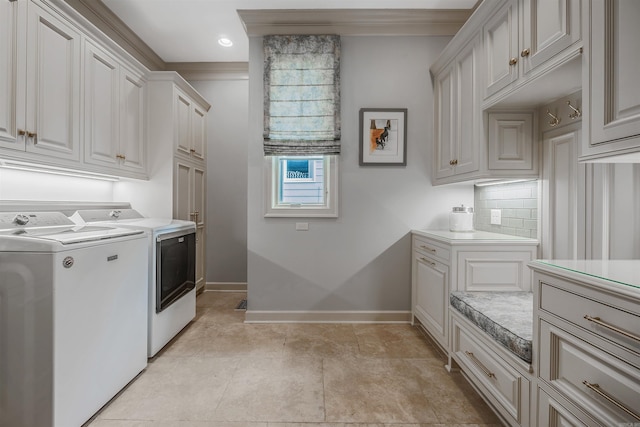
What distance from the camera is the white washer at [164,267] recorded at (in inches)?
85.5

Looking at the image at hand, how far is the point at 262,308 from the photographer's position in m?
2.88

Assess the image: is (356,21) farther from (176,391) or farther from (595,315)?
(176,391)

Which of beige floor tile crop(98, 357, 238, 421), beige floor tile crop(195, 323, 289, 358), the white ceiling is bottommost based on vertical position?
beige floor tile crop(98, 357, 238, 421)

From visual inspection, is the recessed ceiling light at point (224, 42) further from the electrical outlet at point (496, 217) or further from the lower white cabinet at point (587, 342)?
the lower white cabinet at point (587, 342)

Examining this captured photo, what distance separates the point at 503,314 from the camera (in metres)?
1.56

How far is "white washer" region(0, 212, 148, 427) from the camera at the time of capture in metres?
1.35

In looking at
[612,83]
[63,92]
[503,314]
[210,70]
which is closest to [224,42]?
[210,70]

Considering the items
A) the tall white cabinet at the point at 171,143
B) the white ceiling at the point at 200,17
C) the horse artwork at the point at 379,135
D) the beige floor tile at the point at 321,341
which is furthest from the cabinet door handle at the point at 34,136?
the horse artwork at the point at 379,135

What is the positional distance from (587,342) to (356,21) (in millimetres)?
2939

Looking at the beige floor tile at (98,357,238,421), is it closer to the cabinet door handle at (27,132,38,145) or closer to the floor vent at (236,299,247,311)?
the floor vent at (236,299,247,311)

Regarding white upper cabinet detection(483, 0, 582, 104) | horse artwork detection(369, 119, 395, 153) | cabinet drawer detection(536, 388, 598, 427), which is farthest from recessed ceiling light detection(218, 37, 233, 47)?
cabinet drawer detection(536, 388, 598, 427)

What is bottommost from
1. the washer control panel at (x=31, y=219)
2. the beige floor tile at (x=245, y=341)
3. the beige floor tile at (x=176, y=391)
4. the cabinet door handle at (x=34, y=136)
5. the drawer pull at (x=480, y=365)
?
the beige floor tile at (x=176, y=391)

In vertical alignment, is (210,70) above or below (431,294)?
above

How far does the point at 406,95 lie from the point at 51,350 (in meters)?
3.16
